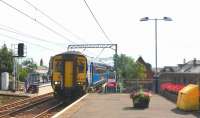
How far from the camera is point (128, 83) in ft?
157

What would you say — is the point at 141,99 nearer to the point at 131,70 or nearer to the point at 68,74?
the point at 68,74

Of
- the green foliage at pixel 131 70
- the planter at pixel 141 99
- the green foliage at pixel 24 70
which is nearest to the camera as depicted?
the planter at pixel 141 99

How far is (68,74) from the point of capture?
2945cm

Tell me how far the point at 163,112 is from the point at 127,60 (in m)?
125

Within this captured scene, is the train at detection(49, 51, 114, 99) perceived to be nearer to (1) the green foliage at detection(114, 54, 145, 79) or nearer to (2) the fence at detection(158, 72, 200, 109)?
(2) the fence at detection(158, 72, 200, 109)

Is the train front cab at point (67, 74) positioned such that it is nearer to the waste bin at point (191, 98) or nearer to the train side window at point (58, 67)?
the train side window at point (58, 67)

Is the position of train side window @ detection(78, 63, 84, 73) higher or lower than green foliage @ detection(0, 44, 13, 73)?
lower

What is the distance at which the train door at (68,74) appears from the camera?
29.5 metres

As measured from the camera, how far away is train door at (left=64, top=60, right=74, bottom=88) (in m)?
29.5

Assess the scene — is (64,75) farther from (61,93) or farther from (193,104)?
(193,104)

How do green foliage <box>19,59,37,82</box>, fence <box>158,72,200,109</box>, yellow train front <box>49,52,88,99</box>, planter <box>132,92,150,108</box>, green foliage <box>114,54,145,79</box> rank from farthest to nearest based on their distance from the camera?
green foliage <box>114,54,145,79</box> < green foliage <box>19,59,37,82</box> < yellow train front <box>49,52,88,99</box> < fence <box>158,72,200,109</box> < planter <box>132,92,150,108</box>

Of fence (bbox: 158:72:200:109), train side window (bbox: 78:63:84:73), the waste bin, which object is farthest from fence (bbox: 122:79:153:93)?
the waste bin

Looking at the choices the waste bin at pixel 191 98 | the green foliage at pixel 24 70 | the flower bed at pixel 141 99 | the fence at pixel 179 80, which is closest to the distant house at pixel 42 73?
the green foliage at pixel 24 70

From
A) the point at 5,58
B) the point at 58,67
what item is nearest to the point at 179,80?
the point at 58,67
